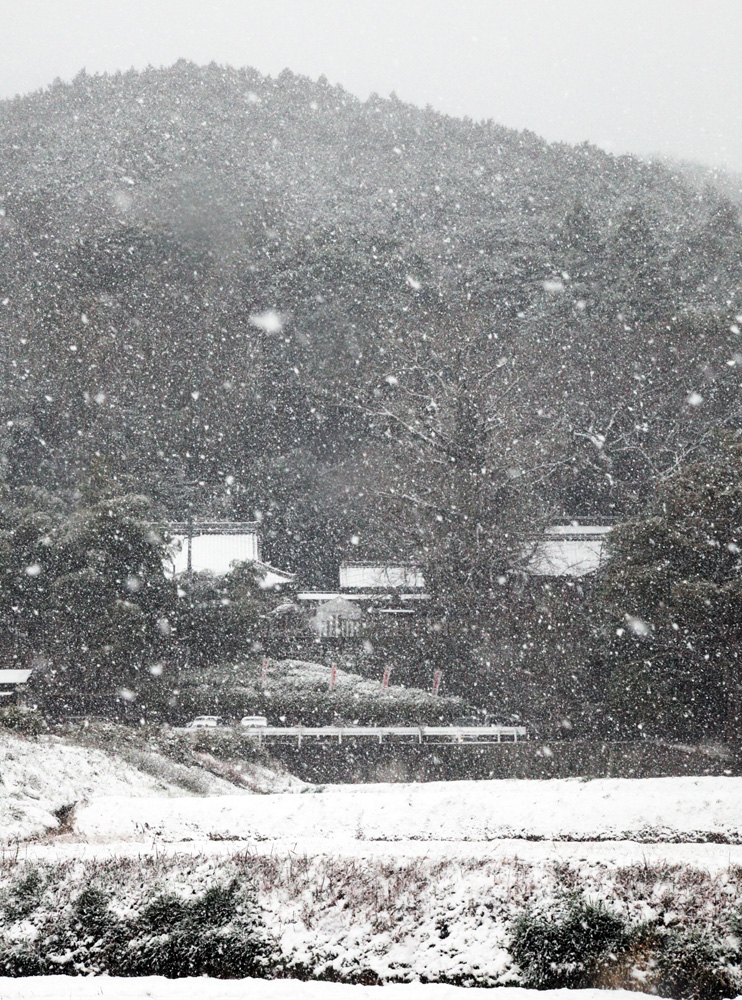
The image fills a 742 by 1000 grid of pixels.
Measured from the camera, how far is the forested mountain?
3394 cm

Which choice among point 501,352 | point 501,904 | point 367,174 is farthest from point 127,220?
point 501,904

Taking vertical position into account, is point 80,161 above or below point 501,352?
above

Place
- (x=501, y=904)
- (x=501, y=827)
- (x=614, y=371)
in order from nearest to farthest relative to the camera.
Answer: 1. (x=501, y=904)
2. (x=501, y=827)
3. (x=614, y=371)

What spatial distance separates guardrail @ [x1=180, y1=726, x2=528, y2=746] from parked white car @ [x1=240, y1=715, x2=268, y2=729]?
280mm

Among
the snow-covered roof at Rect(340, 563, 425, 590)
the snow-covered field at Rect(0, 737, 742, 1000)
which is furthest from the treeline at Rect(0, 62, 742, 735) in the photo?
the snow-covered field at Rect(0, 737, 742, 1000)

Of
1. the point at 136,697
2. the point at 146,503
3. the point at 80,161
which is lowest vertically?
the point at 136,697

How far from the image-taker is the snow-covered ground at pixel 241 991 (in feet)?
18.8

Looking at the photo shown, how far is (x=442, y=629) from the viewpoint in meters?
24.8

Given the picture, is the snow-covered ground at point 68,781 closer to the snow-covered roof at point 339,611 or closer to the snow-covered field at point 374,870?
the snow-covered field at point 374,870

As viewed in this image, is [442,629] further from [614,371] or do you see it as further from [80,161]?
[80,161]

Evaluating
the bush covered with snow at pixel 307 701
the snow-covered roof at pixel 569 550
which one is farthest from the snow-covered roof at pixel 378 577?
the bush covered with snow at pixel 307 701

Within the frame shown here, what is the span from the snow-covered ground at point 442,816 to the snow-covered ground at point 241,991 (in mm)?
3108

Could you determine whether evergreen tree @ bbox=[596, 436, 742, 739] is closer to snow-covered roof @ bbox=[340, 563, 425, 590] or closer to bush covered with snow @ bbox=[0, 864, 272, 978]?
snow-covered roof @ bbox=[340, 563, 425, 590]

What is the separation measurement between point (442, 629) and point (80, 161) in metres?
41.9
